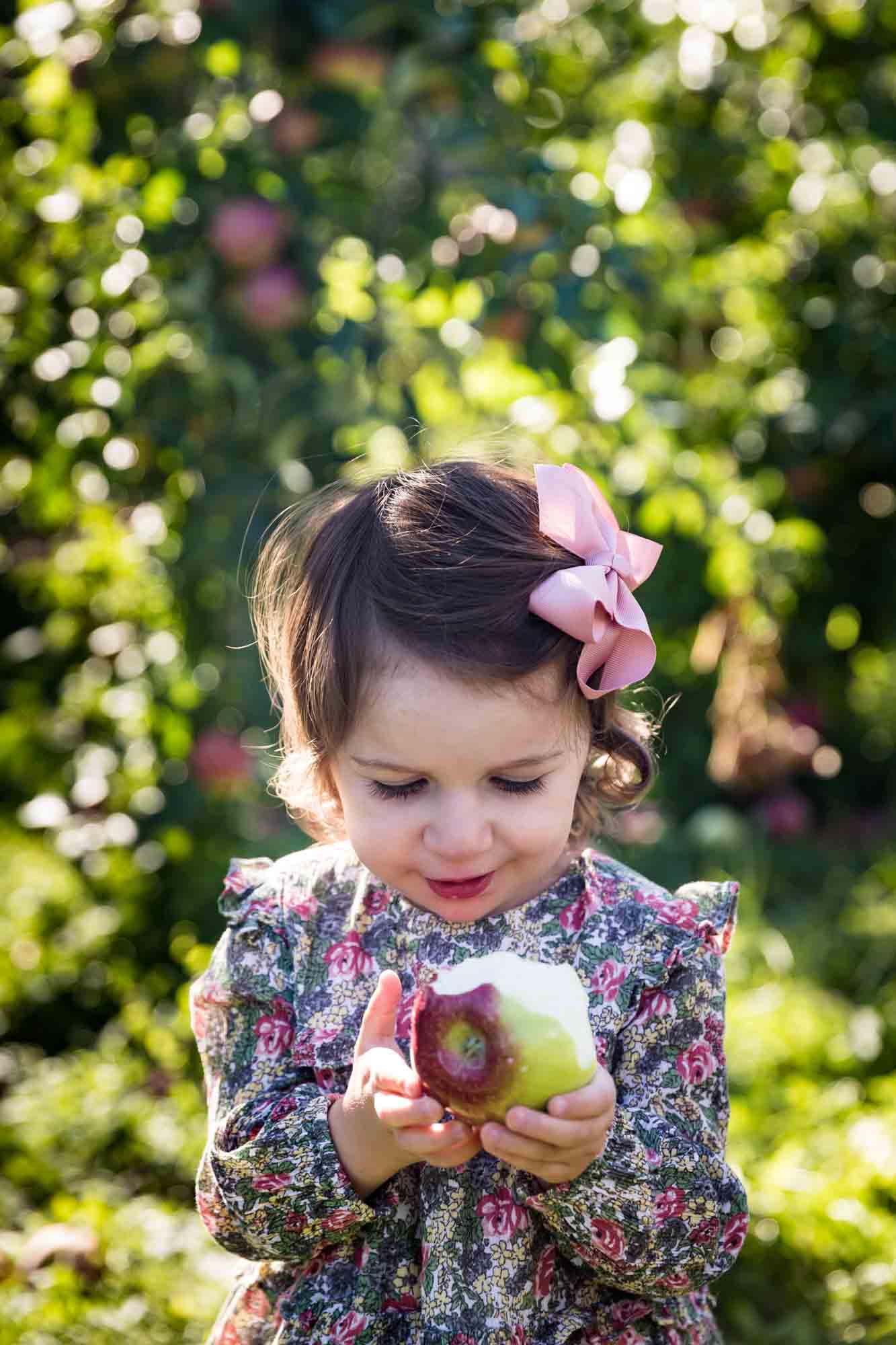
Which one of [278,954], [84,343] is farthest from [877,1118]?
[84,343]

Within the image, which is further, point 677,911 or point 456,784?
point 677,911

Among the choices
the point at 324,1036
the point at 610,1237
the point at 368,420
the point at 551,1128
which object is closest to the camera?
the point at 551,1128

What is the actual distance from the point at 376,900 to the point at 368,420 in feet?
3.38

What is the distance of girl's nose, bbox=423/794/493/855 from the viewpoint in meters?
1.05

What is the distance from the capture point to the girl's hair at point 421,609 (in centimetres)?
109

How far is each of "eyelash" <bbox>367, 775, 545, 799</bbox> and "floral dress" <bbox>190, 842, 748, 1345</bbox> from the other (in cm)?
15

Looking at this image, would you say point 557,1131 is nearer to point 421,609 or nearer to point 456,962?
point 456,962

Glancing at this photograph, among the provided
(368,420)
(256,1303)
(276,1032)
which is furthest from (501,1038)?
(368,420)

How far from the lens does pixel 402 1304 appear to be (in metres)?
1.15

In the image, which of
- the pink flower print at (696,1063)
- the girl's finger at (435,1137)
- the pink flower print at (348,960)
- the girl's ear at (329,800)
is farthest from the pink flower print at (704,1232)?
the girl's ear at (329,800)

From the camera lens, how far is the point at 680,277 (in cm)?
269

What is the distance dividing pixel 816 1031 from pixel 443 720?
63.1 inches

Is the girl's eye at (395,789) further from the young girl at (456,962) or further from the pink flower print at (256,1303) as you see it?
the pink flower print at (256,1303)

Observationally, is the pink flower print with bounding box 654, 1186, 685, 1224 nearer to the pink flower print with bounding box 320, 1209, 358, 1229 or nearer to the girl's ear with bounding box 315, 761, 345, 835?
the pink flower print with bounding box 320, 1209, 358, 1229
